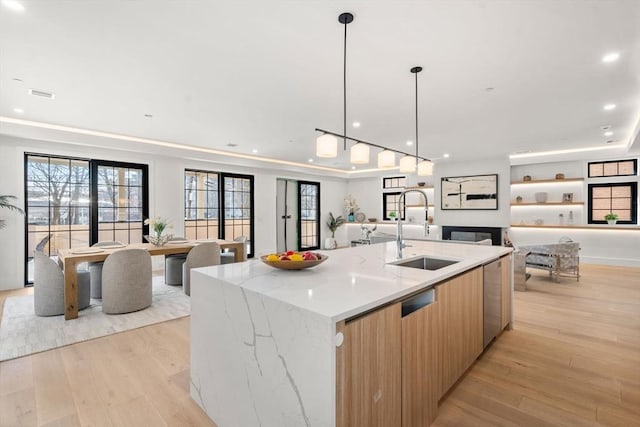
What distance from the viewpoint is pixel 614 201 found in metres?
6.60

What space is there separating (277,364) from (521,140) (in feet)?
20.1

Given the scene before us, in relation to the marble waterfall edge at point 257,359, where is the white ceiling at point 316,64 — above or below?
above

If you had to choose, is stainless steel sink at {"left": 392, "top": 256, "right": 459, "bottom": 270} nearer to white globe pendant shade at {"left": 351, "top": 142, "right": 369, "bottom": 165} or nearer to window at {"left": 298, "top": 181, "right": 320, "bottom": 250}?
white globe pendant shade at {"left": 351, "top": 142, "right": 369, "bottom": 165}

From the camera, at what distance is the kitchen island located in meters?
1.17

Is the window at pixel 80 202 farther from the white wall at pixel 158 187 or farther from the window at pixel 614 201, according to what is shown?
the window at pixel 614 201

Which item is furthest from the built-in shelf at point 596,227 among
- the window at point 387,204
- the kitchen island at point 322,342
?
the kitchen island at point 322,342

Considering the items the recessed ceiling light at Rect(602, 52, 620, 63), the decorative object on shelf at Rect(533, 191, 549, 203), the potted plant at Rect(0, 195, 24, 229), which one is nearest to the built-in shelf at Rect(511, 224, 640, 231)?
the decorative object on shelf at Rect(533, 191, 549, 203)

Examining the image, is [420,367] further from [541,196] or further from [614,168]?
[614,168]

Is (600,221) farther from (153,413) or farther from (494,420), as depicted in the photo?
(153,413)

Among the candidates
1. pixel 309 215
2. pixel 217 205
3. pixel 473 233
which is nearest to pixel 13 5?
pixel 217 205

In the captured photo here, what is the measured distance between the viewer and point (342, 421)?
1142mm

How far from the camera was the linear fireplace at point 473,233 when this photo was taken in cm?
735

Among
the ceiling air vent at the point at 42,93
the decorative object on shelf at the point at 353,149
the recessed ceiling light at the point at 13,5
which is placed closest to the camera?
the recessed ceiling light at the point at 13,5

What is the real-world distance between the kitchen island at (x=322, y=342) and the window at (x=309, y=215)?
7231mm
